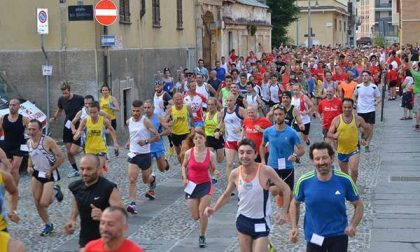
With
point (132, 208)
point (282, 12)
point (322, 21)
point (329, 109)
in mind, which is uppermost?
point (322, 21)

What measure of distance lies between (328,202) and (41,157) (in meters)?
5.15

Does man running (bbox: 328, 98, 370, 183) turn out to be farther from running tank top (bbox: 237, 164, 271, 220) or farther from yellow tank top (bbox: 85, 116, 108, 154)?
running tank top (bbox: 237, 164, 271, 220)

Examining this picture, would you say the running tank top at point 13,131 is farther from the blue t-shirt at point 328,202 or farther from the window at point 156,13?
the window at point 156,13

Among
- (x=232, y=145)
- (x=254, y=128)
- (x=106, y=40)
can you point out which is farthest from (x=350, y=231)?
(x=106, y=40)

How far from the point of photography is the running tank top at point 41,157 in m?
11.7

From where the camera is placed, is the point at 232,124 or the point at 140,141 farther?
the point at 232,124

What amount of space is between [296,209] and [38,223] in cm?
530

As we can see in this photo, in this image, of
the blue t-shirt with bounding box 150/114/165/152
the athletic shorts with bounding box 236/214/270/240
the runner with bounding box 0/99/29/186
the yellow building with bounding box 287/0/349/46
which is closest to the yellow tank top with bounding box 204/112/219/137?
the blue t-shirt with bounding box 150/114/165/152

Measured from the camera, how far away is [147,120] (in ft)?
45.9

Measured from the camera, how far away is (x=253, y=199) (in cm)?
880

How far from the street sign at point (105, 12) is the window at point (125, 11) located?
9.48 ft

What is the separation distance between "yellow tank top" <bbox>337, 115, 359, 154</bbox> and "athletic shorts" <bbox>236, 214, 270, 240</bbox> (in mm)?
4774

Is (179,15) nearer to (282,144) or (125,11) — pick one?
(125,11)

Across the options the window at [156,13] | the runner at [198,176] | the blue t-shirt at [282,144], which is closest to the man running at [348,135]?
the blue t-shirt at [282,144]
